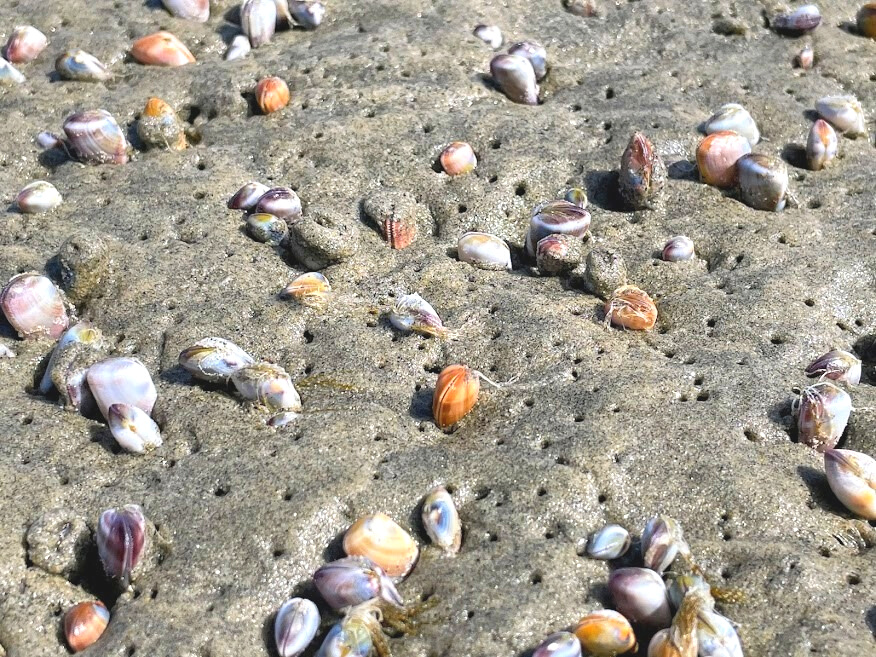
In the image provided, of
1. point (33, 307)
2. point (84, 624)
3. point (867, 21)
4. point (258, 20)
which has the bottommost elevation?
point (84, 624)

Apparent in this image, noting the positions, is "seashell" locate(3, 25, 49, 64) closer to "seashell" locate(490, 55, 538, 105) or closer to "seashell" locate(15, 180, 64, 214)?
"seashell" locate(15, 180, 64, 214)

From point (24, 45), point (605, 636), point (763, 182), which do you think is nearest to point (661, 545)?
point (605, 636)

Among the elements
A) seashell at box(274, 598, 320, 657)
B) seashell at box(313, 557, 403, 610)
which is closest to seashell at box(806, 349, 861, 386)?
seashell at box(313, 557, 403, 610)

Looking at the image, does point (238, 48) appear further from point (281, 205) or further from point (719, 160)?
point (719, 160)

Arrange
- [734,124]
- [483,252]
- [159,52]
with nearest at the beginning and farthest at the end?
1. [483,252]
2. [734,124]
3. [159,52]

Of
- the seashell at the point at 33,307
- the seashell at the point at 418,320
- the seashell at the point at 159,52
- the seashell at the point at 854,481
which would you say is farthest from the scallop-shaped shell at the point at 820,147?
the seashell at the point at 33,307

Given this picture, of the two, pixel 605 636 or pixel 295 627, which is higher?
pixel 605 636
